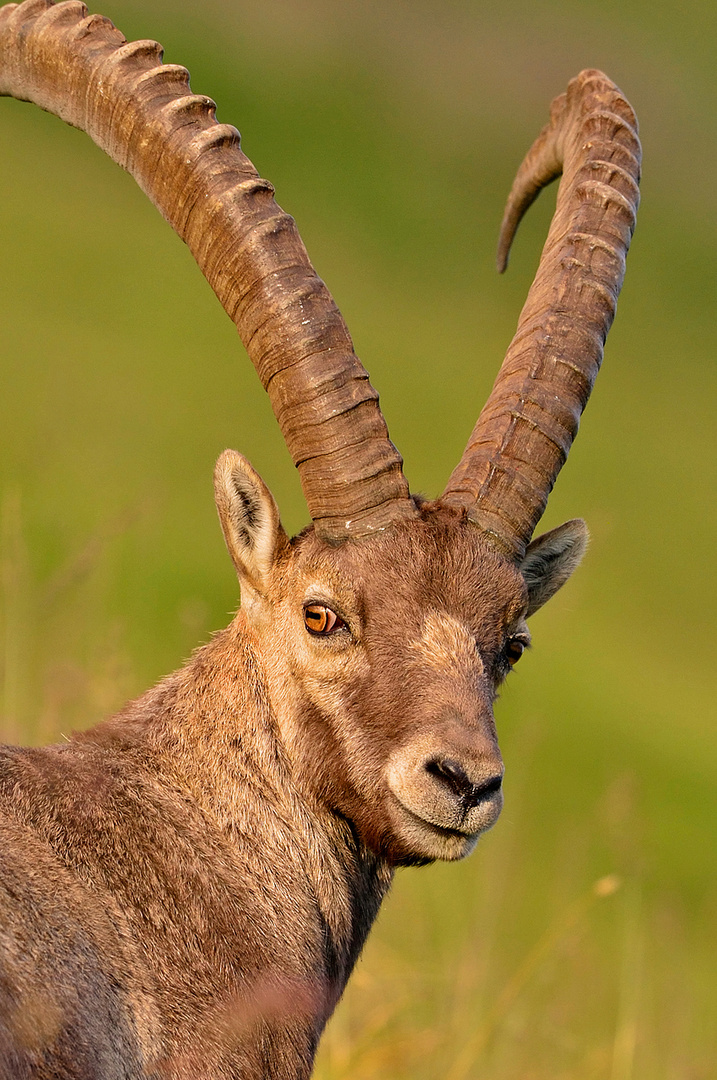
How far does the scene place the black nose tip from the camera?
5.44 meters

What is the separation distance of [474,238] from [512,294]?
638cm

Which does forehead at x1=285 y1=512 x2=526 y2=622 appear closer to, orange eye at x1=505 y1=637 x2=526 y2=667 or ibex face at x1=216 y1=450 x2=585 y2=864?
ibex face at x1=216 y1=450 x2=585 y2=864

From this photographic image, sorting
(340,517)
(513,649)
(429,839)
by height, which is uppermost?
(340,517)

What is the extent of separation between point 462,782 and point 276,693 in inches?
44.8

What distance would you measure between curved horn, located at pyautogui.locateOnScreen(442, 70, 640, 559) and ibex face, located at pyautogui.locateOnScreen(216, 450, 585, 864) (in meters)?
0.28

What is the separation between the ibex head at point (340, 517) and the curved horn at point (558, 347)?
0.6 inches

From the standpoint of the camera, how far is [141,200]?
51.1m

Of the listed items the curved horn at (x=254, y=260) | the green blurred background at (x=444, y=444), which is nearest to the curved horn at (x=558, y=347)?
the curved horn at (x=254, y=260)

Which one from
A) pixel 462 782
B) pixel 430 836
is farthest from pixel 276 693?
pixel 462 782

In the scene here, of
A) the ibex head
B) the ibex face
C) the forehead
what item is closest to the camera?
the ibex face

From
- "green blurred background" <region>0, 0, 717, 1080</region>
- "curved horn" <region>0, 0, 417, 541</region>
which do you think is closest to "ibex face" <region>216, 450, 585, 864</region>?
"curved horn" <region>0, 0, 417, 541</region>

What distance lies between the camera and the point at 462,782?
17.9 feet

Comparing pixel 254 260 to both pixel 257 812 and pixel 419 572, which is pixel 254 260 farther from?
pixel 257 812

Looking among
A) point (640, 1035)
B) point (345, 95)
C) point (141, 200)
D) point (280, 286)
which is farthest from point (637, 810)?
point (345, 95)
